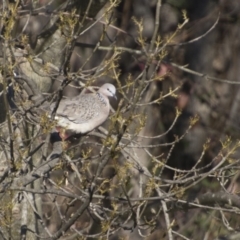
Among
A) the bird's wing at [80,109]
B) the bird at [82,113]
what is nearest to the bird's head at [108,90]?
the bird at [82,113]

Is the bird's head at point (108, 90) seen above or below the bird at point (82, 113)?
below

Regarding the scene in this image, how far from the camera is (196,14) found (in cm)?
830

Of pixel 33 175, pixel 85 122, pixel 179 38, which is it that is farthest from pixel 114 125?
pixel 179 38

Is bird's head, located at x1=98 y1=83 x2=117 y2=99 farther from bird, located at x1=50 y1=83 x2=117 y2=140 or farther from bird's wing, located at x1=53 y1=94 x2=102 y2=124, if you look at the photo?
bird's wing, located at x1=53 y1=94 x2=102 y2=124

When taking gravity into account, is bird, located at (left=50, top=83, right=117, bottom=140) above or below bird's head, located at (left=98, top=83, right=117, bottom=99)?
above

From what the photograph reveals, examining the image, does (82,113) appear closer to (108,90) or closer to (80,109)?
(80,109)

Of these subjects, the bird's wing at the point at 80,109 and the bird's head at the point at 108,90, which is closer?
the bird's wing at the point at 80,109

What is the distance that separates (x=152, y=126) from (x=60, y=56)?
2833 mm

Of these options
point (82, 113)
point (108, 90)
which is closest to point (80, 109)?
point (82, 113)

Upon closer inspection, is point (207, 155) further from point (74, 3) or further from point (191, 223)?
point (74, 3)

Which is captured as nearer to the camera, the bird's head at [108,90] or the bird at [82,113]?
the bird at [82,113]

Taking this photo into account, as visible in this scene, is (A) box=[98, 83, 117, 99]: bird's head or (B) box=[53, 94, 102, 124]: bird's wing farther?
(A) box=[98, 83, 117, 99]: bird's head

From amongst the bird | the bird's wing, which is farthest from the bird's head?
the bird's wing

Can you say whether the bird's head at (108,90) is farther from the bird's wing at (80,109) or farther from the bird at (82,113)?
the bird's wing at (80,109)
